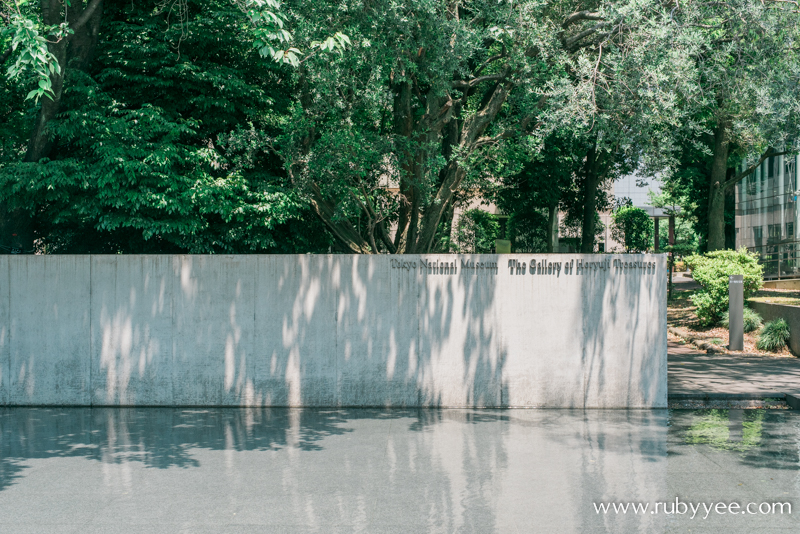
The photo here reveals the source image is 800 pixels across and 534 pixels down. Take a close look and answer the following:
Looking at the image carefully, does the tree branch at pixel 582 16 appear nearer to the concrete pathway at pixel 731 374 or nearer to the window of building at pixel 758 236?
the concrete pathway at pixel 731 374

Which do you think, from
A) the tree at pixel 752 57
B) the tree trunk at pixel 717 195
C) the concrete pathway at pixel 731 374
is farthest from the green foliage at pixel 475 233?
the tree at pixel 752 57

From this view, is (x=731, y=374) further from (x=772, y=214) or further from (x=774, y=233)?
(x=772, y=214)

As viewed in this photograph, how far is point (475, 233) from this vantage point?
2270 centimetres

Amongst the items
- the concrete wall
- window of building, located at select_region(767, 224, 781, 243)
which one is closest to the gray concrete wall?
the concrete wall

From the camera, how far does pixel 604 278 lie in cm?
1033

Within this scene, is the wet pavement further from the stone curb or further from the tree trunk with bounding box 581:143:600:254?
the tree trunk with bounding box 581:143:600:254

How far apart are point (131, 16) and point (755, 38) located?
11.0 meters

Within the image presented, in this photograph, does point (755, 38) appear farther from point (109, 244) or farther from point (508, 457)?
point (109, 244)

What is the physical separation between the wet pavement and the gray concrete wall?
5484 mm

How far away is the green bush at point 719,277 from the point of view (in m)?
17.0

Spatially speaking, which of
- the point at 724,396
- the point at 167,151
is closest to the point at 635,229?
the point at 724,396

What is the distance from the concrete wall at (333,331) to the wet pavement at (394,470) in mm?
505

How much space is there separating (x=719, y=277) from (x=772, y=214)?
19.3m

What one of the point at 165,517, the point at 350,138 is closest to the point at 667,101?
the point at 350,138
